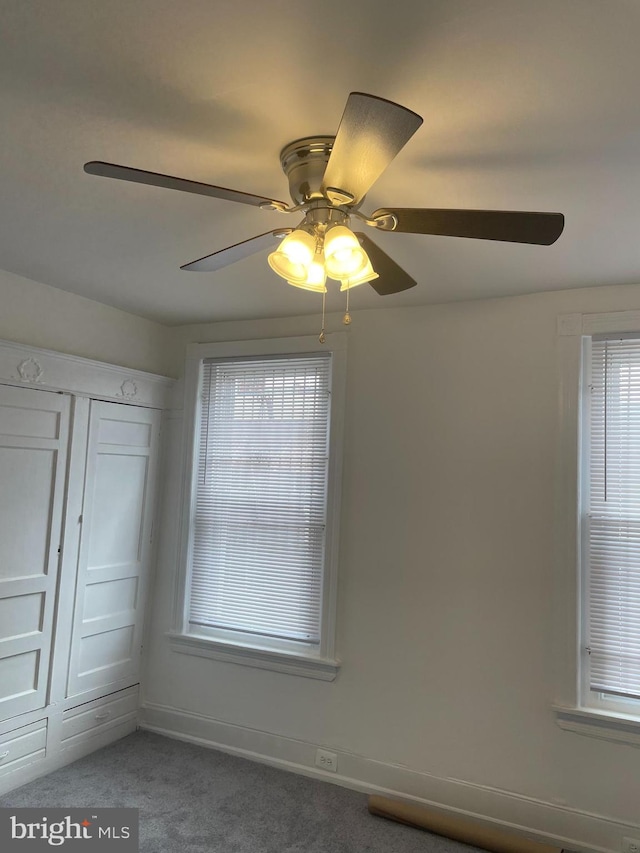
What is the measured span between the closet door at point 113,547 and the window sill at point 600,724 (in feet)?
8.12

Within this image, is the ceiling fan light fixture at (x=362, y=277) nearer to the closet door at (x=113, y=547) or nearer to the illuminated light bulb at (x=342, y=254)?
the illuminated light bulb at (x=342, y=254)

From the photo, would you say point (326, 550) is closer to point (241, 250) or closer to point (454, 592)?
point (454, 592)

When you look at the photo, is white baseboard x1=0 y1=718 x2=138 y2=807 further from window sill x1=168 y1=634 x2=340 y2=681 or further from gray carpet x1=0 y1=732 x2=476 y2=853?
window sill x1=168 y1=634 x2=340 y2=681

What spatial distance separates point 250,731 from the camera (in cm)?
333

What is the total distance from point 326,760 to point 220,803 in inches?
23.4

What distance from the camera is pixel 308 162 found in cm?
163

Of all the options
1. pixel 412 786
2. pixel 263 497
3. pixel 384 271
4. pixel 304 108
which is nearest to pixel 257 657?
pixel 263 497

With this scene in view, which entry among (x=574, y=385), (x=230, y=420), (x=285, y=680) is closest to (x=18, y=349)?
(x=230, y=420)

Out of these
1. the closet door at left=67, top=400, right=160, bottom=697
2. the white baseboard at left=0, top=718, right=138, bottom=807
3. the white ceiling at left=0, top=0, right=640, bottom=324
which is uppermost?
the white ceiling at left=0, top=0, right=640, bottom=324

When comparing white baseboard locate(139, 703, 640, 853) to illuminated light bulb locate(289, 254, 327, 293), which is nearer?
illuminated light bulb locate(289, 254, 327, 293)

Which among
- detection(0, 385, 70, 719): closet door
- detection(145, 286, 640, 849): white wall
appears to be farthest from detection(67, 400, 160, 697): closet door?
detection(145, 286, 640, 849): white wall

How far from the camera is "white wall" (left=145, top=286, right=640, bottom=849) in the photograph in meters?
2.70

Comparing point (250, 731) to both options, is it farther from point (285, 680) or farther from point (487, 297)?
point (487, 297)

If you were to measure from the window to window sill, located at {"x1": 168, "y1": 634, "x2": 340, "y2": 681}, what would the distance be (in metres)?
1.32
